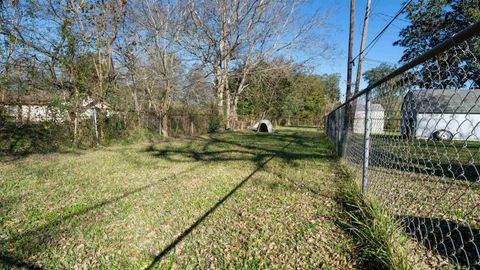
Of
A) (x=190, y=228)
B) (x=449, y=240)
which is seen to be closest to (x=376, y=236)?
(x=449, y=240)

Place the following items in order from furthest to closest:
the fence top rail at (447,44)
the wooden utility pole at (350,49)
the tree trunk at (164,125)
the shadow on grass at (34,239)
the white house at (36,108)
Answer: the tree trunk at (164,125), the wooden utility pole at (350,49), the white house at (36,108), the shadow on grass at (34,239), the fence top rail at (447,44)

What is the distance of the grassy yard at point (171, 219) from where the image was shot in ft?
6.72

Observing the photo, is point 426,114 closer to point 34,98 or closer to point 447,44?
point 447,44

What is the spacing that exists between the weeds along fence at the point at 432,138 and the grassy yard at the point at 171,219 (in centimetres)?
64

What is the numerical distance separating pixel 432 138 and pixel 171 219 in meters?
2.55

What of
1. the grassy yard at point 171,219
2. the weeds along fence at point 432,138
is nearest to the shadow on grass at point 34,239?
the grassy yard at point 171,219

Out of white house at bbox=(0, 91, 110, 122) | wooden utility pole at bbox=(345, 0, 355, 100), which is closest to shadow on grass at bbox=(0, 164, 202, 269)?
white house at bbox=(0, 91, 110, 122)

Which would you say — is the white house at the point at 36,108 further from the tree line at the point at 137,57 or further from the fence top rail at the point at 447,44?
the fence top rail at the point at 447,44

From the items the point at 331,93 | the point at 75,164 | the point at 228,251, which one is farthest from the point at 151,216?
the point at 331,93

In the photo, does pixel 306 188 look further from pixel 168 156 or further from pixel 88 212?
pixel 168 156

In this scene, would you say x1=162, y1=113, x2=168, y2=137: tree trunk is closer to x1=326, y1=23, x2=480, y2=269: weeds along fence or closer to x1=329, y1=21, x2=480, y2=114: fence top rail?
x1=326, y1=23, x2=480, y2=269: weeds along fence

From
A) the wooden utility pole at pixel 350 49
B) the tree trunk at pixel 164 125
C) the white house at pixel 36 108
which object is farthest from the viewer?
the tree trunk at pixel 164 125

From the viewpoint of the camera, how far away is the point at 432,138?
1.87 metres

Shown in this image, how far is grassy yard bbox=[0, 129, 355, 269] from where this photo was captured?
6.72 feet
